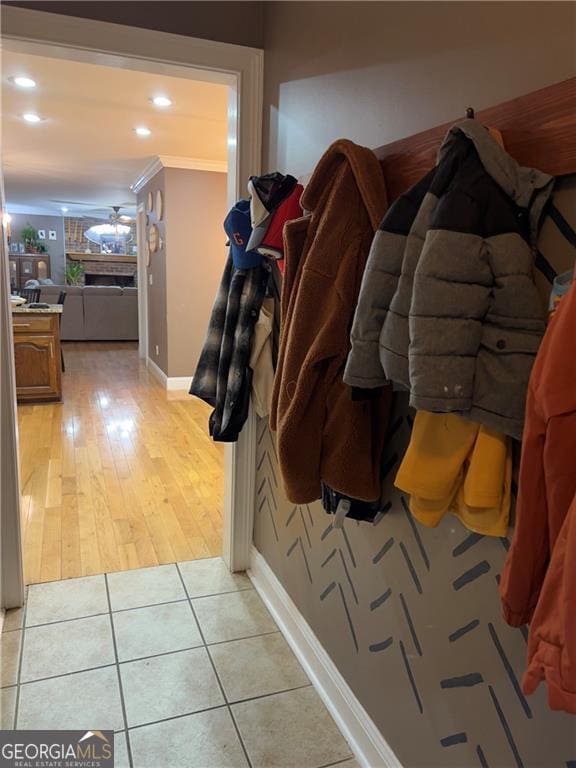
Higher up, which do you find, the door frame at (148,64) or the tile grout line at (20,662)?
the door frame at (148,64)

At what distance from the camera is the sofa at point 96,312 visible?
28.9 feet

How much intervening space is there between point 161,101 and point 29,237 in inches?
412

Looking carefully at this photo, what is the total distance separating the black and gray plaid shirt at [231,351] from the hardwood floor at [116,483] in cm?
93

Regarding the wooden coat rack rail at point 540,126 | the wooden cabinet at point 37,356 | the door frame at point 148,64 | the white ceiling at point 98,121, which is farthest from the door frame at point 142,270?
the wooden coat rack rail at point 540,126

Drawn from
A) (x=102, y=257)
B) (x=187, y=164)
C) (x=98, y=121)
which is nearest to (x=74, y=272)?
(x=102, y=257)

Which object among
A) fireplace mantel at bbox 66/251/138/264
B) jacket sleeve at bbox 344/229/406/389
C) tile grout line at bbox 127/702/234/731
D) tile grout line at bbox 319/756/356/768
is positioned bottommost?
tile grout line at bbox 319/756/356/768

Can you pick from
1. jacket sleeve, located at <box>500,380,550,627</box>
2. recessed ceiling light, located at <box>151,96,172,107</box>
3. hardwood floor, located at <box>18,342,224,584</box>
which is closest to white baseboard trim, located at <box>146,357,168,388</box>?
hardwood floor, located at <box>18,342,224,584</box>

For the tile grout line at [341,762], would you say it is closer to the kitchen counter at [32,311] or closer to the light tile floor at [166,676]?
the light tile floor at [166,676]

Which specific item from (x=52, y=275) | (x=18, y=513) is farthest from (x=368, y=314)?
(x=52, y=275)

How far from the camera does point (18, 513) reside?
2059mm

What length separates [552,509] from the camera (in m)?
0.71

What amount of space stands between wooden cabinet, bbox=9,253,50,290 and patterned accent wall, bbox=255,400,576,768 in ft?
41.0

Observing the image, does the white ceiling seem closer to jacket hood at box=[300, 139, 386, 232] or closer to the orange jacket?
jacket hood at box=[300, 139, 386, 232]

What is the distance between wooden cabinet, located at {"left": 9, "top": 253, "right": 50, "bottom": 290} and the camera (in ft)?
40.4
